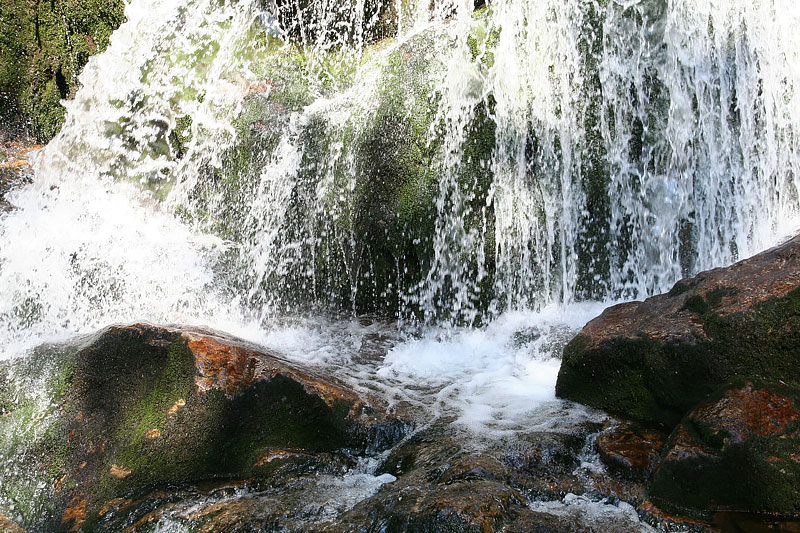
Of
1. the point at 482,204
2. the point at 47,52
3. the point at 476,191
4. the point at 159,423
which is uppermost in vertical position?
the point at 47,52

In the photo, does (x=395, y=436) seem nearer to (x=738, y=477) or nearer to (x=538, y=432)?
(x=538, y=432)

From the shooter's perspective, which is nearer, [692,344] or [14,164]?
[692,344]

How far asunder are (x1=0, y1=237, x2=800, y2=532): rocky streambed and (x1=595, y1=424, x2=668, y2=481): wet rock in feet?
0.04

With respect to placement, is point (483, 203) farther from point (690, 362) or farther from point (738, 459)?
point (738, 459)

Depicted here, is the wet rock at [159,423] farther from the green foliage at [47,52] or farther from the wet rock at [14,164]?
the green foliage at [47,52]

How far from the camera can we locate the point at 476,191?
6.85 metres

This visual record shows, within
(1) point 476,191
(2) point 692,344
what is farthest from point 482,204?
(2) point 692,344

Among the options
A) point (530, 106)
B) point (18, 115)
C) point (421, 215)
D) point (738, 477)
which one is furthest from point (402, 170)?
point (18, 115)

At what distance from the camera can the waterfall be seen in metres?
6.71

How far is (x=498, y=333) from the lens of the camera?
21.2 feet

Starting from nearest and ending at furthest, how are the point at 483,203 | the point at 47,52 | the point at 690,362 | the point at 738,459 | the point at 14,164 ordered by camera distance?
the point at 738,459 → the point at 690,362 → the point at 483,203 → the point at 14,164 → the point at 47,52

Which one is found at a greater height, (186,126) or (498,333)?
(186,126)

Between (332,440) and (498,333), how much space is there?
2.98 metres

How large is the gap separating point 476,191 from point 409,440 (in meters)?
3.59
